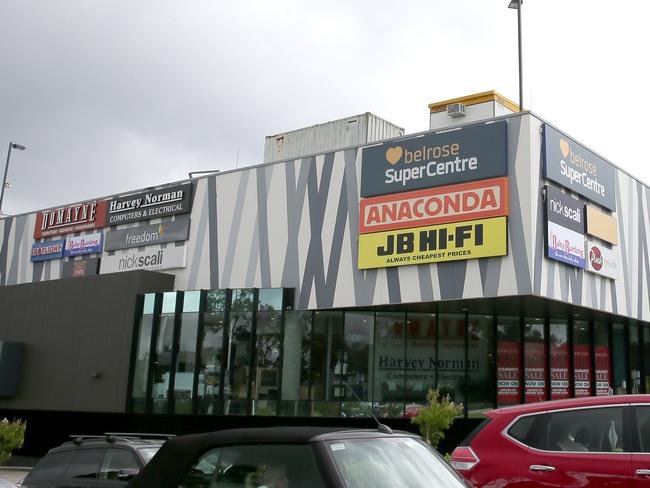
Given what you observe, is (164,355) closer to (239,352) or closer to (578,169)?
(239,352)

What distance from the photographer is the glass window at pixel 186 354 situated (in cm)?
2420

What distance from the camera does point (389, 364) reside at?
22.8 metres

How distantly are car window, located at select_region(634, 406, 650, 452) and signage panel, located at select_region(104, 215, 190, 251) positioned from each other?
70.0 ft

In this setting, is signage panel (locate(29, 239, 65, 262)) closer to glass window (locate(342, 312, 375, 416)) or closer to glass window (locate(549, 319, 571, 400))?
glass window (locate(342, 312, 375, 416))

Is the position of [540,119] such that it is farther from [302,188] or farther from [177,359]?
[177,359]

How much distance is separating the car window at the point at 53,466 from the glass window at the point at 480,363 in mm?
15819

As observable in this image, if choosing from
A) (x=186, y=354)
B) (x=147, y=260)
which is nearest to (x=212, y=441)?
(x=186, y=354)

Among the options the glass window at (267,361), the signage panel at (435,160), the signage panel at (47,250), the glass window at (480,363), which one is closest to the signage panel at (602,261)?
the glass window at (480,363)

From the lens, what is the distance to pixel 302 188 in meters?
24.0

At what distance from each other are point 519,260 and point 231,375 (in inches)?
379

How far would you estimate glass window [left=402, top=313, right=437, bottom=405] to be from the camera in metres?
22.7

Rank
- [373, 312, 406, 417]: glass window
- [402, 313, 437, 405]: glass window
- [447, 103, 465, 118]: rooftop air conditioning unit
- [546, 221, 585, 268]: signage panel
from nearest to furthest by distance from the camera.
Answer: [546, 221, 585, 268]: signage panel, [373, 312, 406, 417]: glass window, [402, 313, 437, 405]: glass window, [447, 103, 465, 118]: rooftop air conditioning unit

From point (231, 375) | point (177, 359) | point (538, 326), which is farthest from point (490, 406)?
→ point (177, 359)

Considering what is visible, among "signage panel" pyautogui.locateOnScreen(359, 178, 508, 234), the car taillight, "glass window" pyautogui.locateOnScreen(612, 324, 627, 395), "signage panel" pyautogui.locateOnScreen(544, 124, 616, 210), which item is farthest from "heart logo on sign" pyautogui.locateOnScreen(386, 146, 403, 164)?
the car taillight
